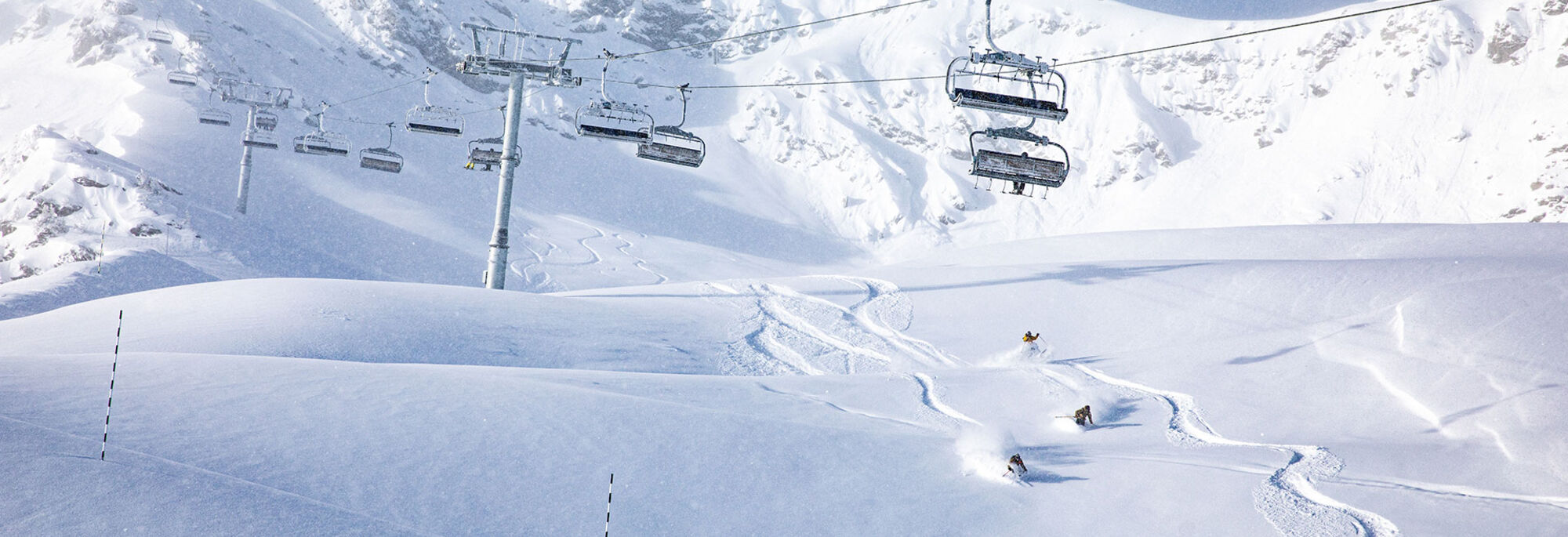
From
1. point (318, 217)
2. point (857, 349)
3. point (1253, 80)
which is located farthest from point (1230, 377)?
point (1253, 80)

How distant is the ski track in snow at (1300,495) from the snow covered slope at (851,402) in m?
0.05

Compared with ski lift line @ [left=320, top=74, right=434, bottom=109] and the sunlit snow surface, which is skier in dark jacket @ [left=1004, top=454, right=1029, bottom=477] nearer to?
the sunlit snow surface

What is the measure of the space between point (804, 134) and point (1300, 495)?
62223mm

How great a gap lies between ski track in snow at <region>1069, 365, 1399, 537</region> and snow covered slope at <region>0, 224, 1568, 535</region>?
48mm

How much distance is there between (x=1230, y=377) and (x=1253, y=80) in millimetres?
62634

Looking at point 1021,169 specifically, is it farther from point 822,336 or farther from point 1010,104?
point 822,336

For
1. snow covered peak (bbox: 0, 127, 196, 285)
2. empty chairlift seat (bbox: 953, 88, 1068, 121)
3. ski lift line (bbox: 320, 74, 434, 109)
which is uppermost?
ski lift line (bbox: 320, 74, 434, 109)

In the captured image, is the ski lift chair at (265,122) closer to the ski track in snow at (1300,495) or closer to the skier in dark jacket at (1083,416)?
the skier in dark jacket at (1083,416)

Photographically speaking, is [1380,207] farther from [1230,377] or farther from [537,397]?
[537,397]

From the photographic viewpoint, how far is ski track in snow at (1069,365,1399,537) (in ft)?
26.9

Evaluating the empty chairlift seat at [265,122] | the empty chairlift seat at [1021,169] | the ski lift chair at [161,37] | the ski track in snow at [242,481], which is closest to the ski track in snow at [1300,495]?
the empty chairlift seat at [1021,169]

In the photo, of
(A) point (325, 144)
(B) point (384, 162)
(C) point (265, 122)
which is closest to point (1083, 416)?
(B) point (384, 162)

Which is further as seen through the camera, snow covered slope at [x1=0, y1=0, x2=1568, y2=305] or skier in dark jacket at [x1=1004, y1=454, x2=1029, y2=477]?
snow covered slope at [x1=0, y1=0, x2=1568, y2=305]

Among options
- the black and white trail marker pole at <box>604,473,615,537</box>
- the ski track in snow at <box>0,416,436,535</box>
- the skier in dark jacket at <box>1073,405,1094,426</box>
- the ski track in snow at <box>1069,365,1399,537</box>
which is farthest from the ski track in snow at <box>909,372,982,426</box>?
the ski track in snow at <box>0,416,436,535</box>
